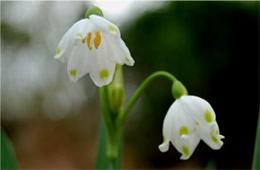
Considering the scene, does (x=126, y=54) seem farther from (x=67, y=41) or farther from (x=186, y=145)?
→ (x=186, y=145)

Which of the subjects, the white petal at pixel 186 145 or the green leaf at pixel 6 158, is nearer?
the white petal at pixel 186 145

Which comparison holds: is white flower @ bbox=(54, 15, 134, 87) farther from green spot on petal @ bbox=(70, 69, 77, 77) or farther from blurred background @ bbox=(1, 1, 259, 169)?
blurred background @ bbox=(1, 1, 259, 169)

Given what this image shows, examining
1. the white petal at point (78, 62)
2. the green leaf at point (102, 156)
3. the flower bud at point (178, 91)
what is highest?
the white petal at point (78, 62)

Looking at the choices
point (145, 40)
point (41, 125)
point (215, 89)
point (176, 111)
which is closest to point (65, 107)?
point (41, 125)

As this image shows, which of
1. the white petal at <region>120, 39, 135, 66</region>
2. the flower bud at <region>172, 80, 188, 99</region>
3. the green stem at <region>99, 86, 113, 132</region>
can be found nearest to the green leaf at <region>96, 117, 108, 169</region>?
the green stem at <region>99, 86, 113, 132</region>

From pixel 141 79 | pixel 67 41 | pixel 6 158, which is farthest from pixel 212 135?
pixel 141 79

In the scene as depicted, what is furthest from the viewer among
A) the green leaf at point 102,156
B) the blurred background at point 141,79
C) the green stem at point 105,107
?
the blurred background at point 141,79

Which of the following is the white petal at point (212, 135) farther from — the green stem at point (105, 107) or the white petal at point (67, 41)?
the white petal at point (67, 41)

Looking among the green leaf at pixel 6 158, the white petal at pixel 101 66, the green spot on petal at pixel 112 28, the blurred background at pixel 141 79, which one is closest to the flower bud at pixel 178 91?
the white petal at pixel 101 66
